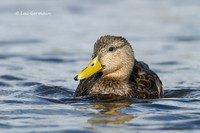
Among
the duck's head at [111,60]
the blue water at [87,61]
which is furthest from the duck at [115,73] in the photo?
the blue water at [87,61]

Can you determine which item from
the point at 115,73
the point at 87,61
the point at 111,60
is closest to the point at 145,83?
the point at 115,73

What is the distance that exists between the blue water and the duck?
0.24 m

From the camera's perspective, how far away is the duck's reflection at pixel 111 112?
26.3ft

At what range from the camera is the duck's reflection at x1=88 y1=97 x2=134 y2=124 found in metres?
8.01

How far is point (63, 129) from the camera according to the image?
741cm

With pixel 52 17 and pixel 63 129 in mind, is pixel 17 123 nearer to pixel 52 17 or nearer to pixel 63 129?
pixel 63 129

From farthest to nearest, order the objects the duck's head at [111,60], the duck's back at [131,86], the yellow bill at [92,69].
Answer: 1. the duck's back at [131,86]
2. the duck's head at [111,60]
3. the yellow bill at [92,69]

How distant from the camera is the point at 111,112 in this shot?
8.69 metres

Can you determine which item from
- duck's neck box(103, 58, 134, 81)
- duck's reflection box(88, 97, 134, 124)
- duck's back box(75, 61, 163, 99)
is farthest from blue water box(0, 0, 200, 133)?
duck's neck box(103, 58, 134, 81)

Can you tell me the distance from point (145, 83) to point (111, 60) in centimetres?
94

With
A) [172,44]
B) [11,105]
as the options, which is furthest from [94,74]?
[172,44]

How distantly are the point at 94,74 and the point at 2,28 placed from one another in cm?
898

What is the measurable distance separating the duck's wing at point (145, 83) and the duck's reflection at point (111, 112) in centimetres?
47

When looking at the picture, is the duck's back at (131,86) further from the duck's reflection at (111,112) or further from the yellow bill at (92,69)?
the yellow bill at (92,69)
